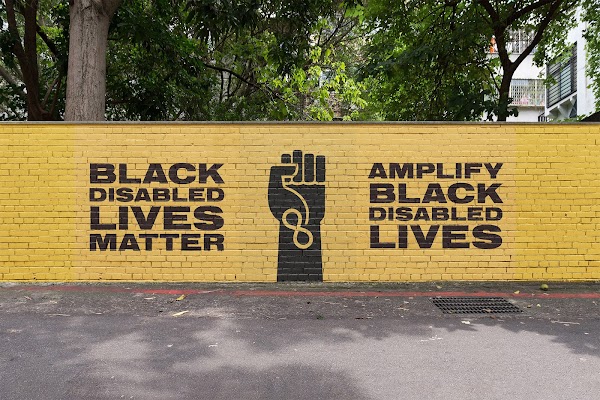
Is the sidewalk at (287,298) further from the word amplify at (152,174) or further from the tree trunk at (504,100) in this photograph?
the tree trunk at (504,100)

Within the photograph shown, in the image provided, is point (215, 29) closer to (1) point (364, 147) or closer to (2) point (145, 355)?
(1) point (364, 147)

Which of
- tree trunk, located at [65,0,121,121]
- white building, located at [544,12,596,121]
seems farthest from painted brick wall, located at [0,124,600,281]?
white building, located at [544,12,596,121]

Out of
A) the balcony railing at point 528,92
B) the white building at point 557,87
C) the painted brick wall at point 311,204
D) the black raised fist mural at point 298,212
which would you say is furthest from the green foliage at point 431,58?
the balcony railing at point 528,92

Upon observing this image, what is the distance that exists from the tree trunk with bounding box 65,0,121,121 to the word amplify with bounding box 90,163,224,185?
59.9 inches

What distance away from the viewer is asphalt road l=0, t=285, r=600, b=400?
12.4ft

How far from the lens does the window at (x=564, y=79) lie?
89.7 feet

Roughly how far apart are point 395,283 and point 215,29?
603 centimetres

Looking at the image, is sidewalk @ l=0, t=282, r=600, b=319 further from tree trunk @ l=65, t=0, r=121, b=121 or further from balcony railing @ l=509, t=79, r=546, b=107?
balcony railing @ l=509, t=79, r=546, b=107

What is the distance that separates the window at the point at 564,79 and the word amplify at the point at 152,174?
79.8 feet

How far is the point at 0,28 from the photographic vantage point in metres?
12.0

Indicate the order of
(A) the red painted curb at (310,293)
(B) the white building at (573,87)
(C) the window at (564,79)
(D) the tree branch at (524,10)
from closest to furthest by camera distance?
(A) the red painted curb at (310,293) → (D) the tree branch at (524,10) → (B) the white building at (573,87) → (C) the window at (564,79)

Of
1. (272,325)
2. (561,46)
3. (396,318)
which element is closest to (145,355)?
(272,325)

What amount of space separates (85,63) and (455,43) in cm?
840

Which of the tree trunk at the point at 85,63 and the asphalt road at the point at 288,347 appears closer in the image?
the asphalt road at the point at 288,347
